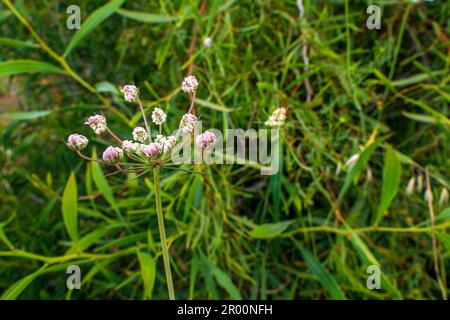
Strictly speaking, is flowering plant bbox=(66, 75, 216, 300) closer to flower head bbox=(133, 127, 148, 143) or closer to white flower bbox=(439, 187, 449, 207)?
flower head bbox=(133, 127, 148, 143)

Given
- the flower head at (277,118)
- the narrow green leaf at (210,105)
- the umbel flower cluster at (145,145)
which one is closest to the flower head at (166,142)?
the umbel flower cluster at (145,145)

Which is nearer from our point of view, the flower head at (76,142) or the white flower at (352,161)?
the flower head at (76,142)

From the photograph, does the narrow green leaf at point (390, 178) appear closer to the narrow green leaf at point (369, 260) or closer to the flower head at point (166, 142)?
the narrow green leaf at point (369, 260)

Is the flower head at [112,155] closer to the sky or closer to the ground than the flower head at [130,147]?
closer to the ground

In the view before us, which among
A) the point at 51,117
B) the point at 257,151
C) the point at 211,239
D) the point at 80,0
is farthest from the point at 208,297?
the point at 80,0

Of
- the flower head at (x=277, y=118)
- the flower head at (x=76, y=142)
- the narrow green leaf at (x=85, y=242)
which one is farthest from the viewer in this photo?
the narrow green leaf at (x=85, y=242)
